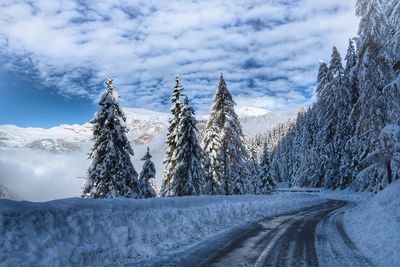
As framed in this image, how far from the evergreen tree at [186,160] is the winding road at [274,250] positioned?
1963 cm

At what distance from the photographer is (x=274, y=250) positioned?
12234 mm

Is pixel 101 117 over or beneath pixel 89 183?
over

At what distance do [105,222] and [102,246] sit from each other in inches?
36.6

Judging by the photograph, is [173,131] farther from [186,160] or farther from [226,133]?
[226,133]

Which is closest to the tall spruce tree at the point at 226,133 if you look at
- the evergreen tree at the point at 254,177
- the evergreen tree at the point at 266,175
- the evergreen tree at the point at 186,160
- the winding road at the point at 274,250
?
the evergreen tree at the point at 186,160

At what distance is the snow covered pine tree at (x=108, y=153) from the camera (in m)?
28.3

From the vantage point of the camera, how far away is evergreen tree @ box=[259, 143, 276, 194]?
6244cm

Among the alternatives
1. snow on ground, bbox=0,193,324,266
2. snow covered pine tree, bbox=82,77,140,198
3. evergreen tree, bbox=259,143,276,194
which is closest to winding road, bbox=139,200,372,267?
snow on ground, bbox=0,193,324,266

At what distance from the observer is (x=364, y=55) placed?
30.2 m

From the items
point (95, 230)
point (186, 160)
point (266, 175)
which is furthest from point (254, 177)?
point (95, 230)

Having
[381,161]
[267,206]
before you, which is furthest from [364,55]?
[267,206]

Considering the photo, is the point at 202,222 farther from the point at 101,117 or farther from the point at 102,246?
the point at 101,117

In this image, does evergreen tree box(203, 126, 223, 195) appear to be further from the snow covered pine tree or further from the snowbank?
the snowbank

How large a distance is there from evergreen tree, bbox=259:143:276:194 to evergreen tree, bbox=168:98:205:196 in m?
27.4
